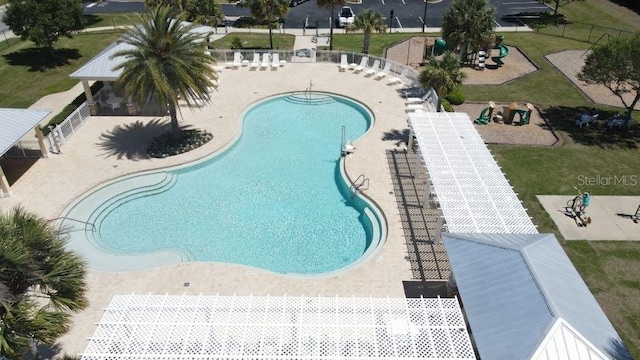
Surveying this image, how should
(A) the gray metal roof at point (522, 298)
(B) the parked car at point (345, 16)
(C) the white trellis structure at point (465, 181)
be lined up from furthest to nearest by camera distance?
1. (B) the parked car at point (345, 16)
2. (C) the white trellis structure at point (465, 181)
3. (A) the gray metal roof at point (522, 298)

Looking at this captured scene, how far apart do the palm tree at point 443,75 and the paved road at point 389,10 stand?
2587cm

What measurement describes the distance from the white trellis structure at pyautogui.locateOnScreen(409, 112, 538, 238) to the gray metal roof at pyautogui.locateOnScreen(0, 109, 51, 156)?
19.7m

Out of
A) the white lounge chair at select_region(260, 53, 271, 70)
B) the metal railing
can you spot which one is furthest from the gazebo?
the white lounge chair at select_region(260, 53, 271, 70)

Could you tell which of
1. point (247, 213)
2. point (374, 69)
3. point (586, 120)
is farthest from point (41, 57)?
point (586, 120)

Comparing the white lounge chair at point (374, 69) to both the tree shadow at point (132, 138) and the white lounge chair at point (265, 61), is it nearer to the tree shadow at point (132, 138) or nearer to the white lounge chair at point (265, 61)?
the white lounge chair at point (265, 61)

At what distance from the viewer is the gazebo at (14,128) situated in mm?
21875

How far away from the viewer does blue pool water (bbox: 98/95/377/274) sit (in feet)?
66.3

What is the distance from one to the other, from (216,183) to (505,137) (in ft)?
58.9

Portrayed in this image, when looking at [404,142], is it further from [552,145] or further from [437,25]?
[437,25]

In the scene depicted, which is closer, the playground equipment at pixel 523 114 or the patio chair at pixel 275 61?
the playground equipment at pixel 523 114

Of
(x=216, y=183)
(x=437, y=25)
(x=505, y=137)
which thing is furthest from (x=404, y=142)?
(x=437, y=25)

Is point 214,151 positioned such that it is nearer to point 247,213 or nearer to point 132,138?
point 132,138

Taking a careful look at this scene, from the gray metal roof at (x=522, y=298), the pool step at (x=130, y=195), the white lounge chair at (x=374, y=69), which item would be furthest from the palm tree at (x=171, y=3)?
the gray metal roof at (x=522, y=298)

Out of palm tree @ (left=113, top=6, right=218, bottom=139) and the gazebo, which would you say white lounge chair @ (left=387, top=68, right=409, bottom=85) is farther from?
the gazebo
